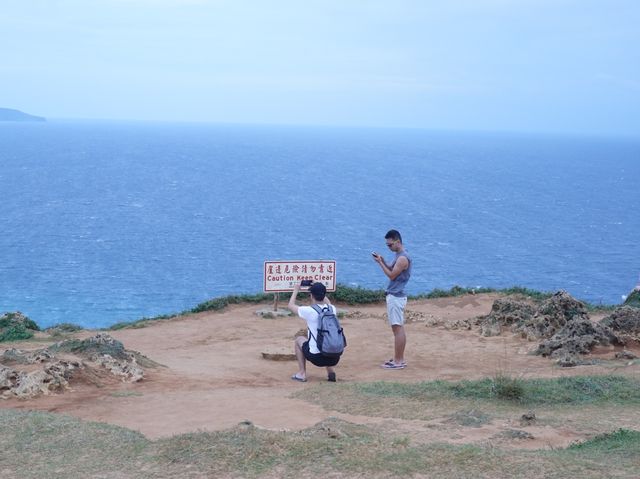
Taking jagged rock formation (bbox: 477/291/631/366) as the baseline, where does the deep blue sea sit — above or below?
below

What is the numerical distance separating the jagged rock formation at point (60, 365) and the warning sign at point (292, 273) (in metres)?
6.06

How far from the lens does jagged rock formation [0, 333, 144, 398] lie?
10.3m

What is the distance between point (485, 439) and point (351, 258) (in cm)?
4147

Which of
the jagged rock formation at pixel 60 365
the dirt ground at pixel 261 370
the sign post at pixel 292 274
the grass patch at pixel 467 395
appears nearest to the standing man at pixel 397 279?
the dirt ground at pixel 261 370

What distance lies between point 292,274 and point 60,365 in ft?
27.0

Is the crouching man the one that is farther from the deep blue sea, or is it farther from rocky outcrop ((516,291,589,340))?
the deep blue sea

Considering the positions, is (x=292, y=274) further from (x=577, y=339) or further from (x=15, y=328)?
(x=577, y=339)

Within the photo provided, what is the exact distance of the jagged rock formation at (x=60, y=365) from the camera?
10.3 metres

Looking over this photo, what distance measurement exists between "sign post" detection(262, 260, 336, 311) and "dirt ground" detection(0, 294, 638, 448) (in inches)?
31.0

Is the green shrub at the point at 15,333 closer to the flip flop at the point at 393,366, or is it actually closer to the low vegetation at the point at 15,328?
the low vegetation at the point at 15,328

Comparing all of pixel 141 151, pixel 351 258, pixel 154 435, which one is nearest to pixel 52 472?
pixel 154 435

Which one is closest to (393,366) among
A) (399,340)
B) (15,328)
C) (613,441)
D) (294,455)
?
(399,340)

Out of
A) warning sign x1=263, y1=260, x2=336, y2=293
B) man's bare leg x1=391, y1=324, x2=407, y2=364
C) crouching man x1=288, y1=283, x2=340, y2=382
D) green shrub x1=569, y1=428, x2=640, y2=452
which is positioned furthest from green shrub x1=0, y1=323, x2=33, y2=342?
green shrub x1=569, y1=428, x2=640, y2=452

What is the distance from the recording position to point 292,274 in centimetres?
1844
